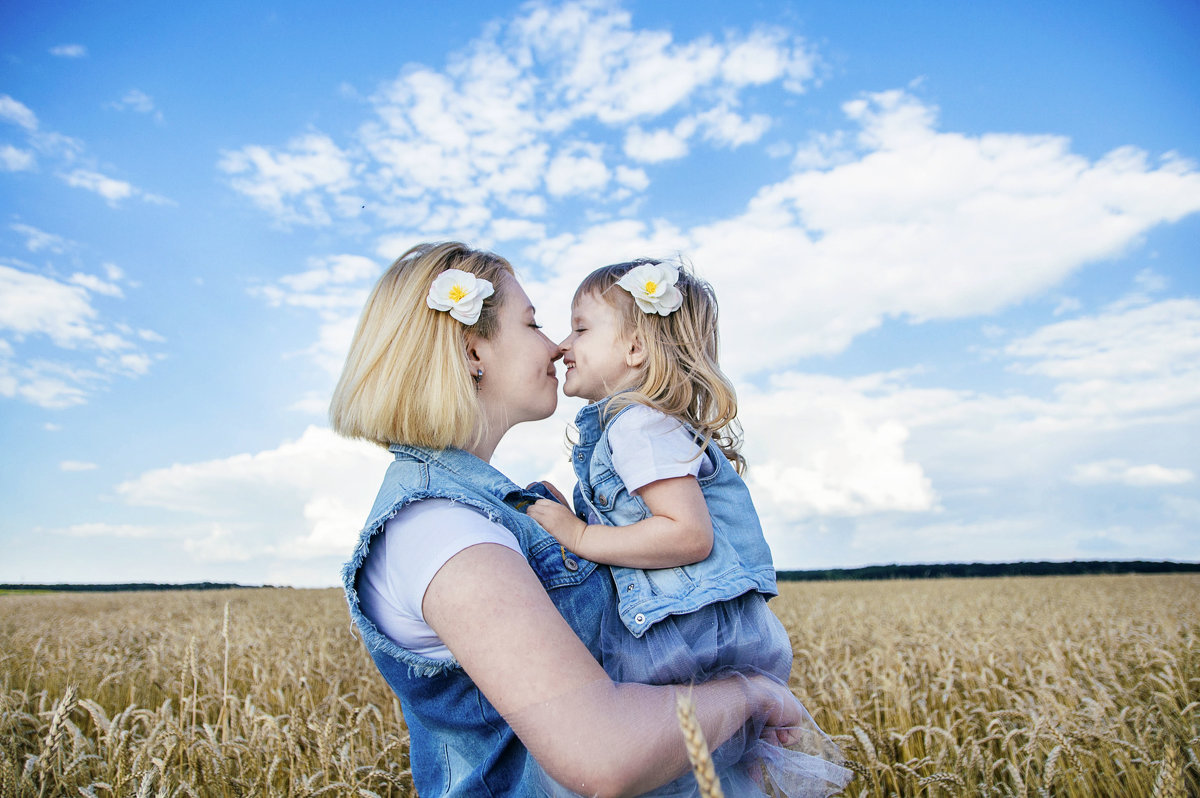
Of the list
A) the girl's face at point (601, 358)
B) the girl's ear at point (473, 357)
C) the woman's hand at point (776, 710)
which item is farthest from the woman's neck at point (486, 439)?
the woman's hand at point (776, 710)

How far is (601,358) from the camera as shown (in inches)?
111

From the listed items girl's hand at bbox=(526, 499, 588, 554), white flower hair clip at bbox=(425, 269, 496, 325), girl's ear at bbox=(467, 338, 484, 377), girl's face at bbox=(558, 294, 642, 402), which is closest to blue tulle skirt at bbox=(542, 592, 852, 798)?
girl's hand at bbox=(526, 499, 588, 554)

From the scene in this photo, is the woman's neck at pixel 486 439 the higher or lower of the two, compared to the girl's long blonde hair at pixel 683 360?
lower

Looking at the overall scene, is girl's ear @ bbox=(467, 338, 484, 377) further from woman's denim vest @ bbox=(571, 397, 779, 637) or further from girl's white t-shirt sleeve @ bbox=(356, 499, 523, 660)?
girl's white t-shirt sleeve @ bbox=(356, 499, 523, 660)

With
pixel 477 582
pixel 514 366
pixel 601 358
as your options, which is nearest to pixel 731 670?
pixel 477 582

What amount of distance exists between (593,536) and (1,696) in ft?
13.2

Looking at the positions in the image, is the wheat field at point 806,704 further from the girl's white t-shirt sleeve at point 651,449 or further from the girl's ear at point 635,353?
the girl's ear at point 635,353

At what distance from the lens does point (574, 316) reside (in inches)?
119

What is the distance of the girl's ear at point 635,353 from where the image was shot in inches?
110

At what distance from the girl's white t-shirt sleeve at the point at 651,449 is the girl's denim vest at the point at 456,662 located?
13.7 inches

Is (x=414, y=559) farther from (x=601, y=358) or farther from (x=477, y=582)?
(x=601, y=358)

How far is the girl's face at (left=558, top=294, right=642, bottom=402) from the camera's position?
9.14 ft

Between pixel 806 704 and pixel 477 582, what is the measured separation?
392cm

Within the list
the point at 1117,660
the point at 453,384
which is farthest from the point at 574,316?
the point at 1117,660
